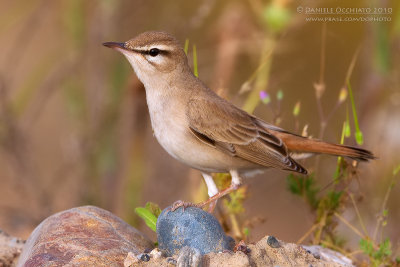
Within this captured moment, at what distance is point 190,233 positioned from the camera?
359 cm

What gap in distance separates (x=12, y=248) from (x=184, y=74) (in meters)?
1.79

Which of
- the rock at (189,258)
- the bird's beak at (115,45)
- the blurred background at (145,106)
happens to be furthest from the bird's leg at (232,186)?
the bird's beak at (115,45)

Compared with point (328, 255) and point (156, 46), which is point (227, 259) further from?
point (156, 46)

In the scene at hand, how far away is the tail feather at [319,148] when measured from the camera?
4.37m

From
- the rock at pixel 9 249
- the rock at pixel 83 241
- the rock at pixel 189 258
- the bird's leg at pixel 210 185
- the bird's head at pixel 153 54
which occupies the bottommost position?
the rock at pixel 9 249

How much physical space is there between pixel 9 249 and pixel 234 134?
6.00 feet

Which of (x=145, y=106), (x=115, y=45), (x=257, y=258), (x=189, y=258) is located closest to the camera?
(x=189, y=258)

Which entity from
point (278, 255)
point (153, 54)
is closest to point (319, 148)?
point (278, 255)

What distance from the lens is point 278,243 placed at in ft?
12.1

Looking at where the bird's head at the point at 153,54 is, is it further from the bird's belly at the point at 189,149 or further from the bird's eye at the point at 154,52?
the bird's belly at the point at 189,149

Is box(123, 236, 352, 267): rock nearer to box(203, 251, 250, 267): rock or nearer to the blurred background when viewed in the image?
box(203, 251, 250, 267): rock

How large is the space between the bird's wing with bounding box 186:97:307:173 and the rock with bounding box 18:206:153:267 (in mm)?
859

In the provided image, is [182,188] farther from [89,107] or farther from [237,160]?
[237,160]

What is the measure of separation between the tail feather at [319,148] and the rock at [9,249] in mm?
2087
